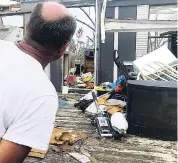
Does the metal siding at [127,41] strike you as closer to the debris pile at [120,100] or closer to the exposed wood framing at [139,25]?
the exposed wood framing at [139,25]

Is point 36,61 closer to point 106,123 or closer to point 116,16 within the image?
point 106,123

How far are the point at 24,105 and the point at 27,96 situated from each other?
3 cm

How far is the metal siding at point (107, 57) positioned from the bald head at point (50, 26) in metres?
10.2

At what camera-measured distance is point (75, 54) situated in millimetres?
19203

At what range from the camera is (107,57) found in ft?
37.8

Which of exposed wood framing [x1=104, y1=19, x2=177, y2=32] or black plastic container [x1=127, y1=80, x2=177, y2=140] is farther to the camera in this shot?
exposed wood framing [x1=104, y1=19, x2=177, y2=32]

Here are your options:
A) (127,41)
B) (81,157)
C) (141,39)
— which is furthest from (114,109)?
(141,39)

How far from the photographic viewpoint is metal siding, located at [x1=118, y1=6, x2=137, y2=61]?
37.0 feet

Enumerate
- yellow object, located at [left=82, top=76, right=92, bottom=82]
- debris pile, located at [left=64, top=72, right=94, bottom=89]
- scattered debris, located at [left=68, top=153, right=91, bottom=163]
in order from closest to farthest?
scattered debris, located at [left=68, top=153, right=91, bottom=163] → debris pile, located at [left=64, top=72, right=94, bottom=89] → yellow object, located at [left=82, top=76, right=92, bottom=82]

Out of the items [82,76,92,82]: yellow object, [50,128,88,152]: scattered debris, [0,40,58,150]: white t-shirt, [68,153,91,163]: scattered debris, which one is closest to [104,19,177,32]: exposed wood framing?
Answer: [82,76,92,82]: yellow object

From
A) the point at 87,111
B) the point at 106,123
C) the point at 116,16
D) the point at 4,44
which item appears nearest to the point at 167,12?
the point at 116,16

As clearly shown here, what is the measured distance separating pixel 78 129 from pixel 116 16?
23.0 ft

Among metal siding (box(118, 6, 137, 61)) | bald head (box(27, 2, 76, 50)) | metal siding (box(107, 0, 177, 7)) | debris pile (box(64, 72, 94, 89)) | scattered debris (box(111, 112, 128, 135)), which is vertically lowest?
scattered debris (box(111, 112, 128, 135))

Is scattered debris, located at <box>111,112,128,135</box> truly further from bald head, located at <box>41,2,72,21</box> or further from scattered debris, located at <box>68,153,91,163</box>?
bald head, located at <box>41,2,72,21</box>
